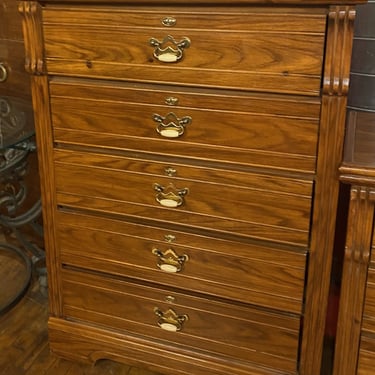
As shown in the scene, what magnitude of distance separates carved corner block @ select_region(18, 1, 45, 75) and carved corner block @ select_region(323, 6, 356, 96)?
69 cm

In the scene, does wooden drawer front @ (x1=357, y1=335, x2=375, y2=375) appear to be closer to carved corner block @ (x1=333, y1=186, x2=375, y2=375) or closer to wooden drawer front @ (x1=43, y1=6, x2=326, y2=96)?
carved corner block @ (x1=333, y1=186, x2=375, y2=375)

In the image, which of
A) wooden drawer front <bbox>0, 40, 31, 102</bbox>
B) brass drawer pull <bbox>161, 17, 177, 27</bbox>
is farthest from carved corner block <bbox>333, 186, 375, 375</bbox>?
wooden drawer front <bbox>0, 40, 31, 102</bbox>

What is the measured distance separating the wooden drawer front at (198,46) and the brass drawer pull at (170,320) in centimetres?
63

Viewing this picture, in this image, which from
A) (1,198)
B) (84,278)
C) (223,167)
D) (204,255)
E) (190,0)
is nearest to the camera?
(190,0)

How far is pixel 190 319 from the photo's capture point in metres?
1.55

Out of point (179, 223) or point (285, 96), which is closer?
point (285, 96)

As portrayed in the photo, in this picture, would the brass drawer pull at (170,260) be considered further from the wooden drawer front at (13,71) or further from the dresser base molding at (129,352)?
the wooden drawer front at (13,71)

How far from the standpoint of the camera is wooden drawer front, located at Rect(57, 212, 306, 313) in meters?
1.40

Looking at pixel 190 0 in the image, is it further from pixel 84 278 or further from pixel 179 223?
pixel 84 278

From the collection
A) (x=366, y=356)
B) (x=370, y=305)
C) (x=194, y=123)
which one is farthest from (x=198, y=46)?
(x=366, y=356)

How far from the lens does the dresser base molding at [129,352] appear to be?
1562mm

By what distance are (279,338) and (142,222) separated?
461 millimetres

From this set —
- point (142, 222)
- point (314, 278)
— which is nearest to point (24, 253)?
point (142, 222)

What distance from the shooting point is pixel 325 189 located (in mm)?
1275
